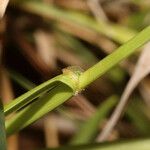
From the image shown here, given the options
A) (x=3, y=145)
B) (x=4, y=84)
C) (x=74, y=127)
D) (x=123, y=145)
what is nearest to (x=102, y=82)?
(x=74, y=127)

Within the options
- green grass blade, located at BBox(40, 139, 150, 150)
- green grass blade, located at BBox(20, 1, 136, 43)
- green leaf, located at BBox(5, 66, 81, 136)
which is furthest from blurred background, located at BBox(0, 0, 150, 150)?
green leaf, located at BBox(5, 66, 81, 136)

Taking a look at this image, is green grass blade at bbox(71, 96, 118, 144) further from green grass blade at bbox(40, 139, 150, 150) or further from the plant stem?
the plant stem

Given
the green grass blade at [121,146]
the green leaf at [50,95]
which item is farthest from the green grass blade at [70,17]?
the green leaf at [50,95]

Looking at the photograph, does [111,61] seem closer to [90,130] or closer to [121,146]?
[121,146]

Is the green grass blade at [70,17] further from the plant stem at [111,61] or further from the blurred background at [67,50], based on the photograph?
the plant stem at [111,61]

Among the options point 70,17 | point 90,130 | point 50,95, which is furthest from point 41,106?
point 70,17

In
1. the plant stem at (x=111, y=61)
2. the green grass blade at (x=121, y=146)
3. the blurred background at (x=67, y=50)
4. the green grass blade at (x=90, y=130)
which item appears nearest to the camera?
the plant stem at (x=111, y=61)

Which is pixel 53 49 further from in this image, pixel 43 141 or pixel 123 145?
pixel 123 145
